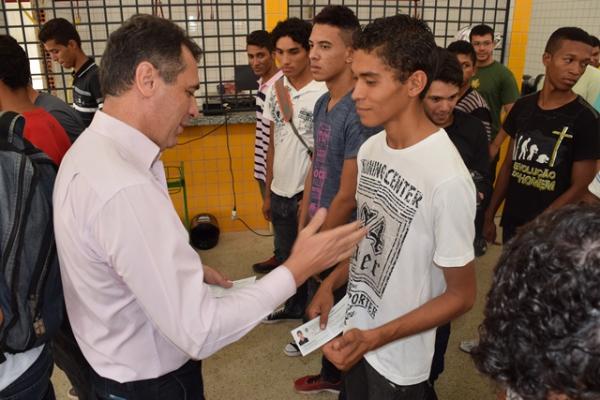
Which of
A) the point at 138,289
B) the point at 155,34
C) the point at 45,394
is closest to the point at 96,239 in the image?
the point at 138,289

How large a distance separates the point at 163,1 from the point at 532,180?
318cm

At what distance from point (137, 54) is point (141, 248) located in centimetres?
47

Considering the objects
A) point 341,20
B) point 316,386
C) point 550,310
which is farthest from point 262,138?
point 550,310

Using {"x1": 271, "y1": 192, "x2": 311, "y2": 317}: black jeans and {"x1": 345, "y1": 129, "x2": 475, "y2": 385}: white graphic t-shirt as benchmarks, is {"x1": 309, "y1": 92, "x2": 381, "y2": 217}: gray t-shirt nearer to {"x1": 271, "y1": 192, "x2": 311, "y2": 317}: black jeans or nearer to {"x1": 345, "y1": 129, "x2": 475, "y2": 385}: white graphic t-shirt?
{"x1": 345, "y1": 129, "x2": 475, "y2": 385}: white graphic t-shirt

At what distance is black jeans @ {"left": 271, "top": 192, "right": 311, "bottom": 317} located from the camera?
2926 mm

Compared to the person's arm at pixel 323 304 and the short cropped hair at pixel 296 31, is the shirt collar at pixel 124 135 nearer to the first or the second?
the person's arm at pixel 323 304

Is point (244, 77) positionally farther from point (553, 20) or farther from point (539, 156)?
point (553, 20)

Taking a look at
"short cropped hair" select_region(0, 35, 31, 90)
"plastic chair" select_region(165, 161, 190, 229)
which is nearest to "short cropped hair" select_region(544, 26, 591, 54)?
"short cropped hair" select_region(0, 35, 31, 90)

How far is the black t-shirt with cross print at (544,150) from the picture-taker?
7.16 feet

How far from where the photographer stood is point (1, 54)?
6.72 ft

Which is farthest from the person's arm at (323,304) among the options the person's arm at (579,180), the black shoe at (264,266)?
the black shoe at (264,266)

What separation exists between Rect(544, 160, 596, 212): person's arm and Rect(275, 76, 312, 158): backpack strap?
1.32 metres

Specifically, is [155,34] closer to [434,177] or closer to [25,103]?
[434,177]

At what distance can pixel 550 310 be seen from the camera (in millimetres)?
643
